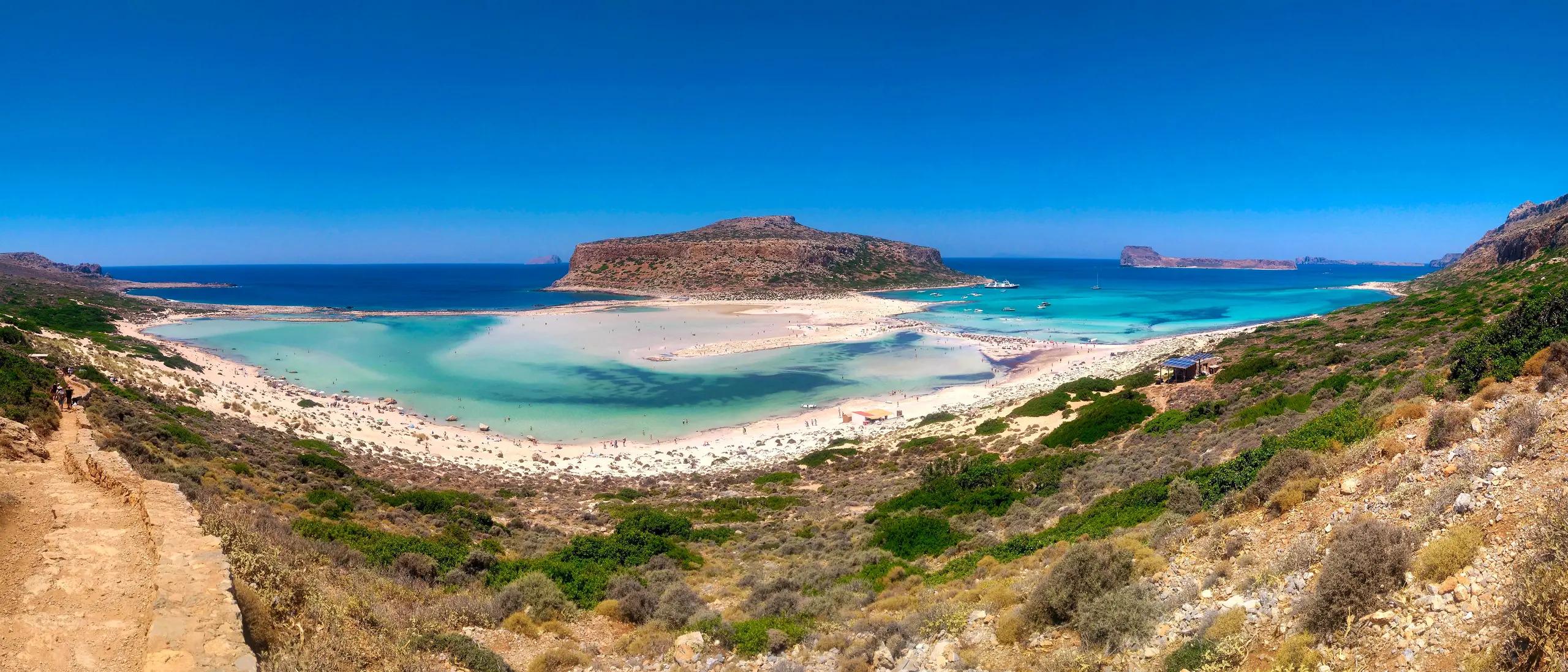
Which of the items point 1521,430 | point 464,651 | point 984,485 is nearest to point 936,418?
point 984,485

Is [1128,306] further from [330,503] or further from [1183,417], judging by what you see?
[330,503]

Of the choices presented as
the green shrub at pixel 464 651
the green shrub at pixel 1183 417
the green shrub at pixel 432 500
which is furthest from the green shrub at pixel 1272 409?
the green shrub at pixel 432 500

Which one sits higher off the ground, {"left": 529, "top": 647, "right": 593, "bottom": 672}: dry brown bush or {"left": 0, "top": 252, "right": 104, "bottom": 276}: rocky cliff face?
{"left": 0, "top": 252, "right": 104, "bottom": 276}: rocky cliff face

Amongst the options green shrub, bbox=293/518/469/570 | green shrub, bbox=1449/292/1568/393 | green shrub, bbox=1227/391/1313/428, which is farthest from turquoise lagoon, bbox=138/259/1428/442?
green shrub, bbox=1449/292/1568/393

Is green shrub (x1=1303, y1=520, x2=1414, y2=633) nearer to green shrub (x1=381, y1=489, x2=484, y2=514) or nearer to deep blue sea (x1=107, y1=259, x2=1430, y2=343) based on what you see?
green shrub (x1=381, y1=489, x2=484, y2=514)

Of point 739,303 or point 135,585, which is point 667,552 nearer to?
point 135,585

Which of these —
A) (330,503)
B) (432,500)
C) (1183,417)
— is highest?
(1183,417)
